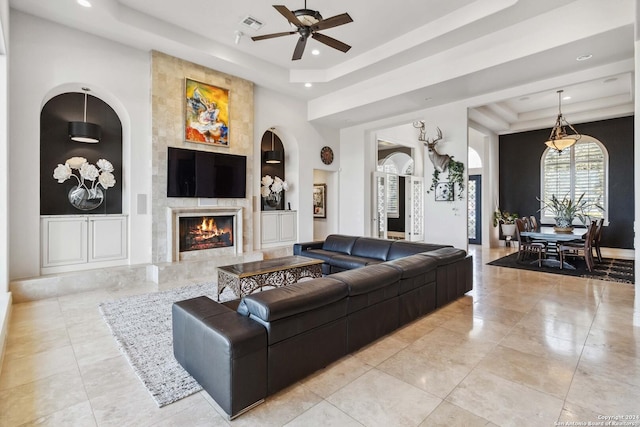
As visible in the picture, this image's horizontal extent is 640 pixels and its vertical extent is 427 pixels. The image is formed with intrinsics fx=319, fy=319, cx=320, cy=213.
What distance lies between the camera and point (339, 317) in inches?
101

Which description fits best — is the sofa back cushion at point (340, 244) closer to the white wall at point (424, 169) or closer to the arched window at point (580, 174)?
the white wall at point (424, 169)

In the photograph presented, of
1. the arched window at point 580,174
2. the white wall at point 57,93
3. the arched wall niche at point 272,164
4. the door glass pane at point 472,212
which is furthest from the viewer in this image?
the door glass pane at point 472,212

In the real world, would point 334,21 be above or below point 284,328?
above

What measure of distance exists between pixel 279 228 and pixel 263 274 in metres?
3.74

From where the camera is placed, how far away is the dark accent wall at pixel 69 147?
487 centimetres

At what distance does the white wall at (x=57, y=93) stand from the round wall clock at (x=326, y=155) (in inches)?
174

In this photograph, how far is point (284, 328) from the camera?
2.17 metres

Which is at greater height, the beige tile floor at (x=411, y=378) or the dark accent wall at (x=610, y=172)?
the dark accent wall at (x=610, y=172)

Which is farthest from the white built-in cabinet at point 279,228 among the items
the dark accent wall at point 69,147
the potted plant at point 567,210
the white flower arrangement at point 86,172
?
the potted plant at point 567,210

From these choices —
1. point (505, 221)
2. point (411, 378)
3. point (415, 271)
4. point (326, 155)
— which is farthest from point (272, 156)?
point (505, 221)

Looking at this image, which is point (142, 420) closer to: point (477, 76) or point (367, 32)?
point (367, 32)

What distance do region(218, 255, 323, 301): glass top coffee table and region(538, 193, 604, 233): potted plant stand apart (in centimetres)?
565

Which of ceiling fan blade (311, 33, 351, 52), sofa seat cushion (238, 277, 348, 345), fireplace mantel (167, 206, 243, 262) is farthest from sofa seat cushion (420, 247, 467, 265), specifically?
fireplace mantel (167, 206, 243, 262)

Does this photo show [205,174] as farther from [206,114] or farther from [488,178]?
[488,178]
